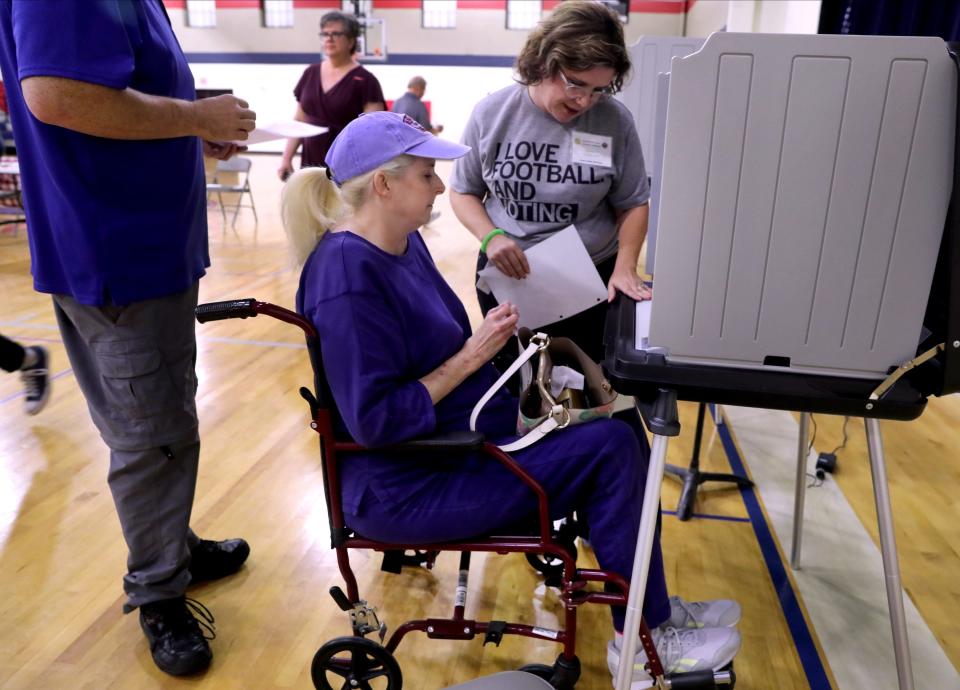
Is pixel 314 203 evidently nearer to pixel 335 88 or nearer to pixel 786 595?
pixel 786 595

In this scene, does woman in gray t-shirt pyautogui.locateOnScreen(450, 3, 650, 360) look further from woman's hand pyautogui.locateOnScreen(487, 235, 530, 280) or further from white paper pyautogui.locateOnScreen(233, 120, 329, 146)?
white paper pyautogui.locateOnScreen(233, 120, 329, 146)

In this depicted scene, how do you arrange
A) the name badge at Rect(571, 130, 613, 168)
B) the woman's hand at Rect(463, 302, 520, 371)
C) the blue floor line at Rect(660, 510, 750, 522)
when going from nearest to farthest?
the woman's hand at Rect(463, 302, 520, 371) < the name badge at Rect(571, 130, 613, 168) < the blue floor line at Rect(660, 510, 750, 522)

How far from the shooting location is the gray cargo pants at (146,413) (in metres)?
1.39

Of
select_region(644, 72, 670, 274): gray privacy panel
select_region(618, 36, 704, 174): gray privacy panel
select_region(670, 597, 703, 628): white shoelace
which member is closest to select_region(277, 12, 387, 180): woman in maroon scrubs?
select_region(618, 36, 704, 174): gray privacy panel

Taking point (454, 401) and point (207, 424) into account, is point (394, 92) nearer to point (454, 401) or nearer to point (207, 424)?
point (207, 424)

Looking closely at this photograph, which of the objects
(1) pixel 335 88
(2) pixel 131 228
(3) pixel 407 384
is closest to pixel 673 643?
Result: (3) pixel 407 384

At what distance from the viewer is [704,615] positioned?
58.0 inches

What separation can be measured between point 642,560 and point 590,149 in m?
0.97

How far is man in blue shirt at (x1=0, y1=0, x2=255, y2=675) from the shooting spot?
1.15 meters

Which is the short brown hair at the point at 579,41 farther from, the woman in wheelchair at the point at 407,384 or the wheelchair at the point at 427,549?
the wheelchair at the point at 427,549

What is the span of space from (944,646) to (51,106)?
6.88 feet

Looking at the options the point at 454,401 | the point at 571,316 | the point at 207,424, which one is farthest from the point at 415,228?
the point at 207,424

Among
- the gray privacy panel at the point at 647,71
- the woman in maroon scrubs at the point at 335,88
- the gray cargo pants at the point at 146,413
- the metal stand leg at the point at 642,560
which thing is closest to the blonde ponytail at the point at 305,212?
the gray cargo pants at the point at 146,413

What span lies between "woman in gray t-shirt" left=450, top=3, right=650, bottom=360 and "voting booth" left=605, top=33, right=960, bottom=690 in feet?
1.68
